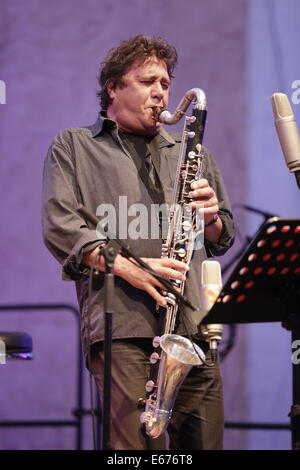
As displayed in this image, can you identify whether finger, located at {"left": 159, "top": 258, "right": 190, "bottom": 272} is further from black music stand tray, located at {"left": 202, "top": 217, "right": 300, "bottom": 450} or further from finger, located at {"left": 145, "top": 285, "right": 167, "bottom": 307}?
black music stand tray, located at {"left": 202, "top": 217, "right": 300, "bottom": 450}

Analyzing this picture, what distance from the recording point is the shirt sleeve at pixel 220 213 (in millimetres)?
2873

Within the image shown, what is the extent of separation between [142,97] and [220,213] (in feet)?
1.71

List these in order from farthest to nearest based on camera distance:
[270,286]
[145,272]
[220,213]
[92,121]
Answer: [92,121], [220,213], [145,272], [270,286]

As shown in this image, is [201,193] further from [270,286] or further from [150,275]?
[270,286]

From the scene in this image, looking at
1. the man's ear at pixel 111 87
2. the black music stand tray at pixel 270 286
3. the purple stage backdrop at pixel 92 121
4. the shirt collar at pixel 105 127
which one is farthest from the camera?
→ the purple stage backdrop at pixel 92 121

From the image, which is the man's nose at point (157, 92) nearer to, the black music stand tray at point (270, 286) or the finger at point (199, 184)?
the finger at point (199, 184)

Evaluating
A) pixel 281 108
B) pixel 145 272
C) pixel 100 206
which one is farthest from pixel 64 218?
pixel 281 108

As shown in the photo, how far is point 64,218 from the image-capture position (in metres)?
2.60

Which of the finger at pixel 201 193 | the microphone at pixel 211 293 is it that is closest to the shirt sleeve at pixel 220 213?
the finger at pixel 201 193

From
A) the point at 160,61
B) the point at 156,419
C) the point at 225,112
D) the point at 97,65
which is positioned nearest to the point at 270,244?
the point at 156,419

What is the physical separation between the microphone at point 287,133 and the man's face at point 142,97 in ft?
1.96

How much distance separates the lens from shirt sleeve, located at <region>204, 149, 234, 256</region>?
9.43 ft

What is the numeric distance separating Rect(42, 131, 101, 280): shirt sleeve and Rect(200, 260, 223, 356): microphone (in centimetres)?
38

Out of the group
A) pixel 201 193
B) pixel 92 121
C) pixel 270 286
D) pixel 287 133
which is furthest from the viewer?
pixel 92 121
